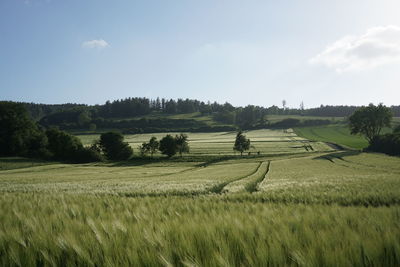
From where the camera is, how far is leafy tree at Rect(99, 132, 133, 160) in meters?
76.0

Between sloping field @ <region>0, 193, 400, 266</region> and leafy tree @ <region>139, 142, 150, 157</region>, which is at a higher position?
sloping field @ <region>0, 193, 400, 266</region>

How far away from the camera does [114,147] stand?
7600cm

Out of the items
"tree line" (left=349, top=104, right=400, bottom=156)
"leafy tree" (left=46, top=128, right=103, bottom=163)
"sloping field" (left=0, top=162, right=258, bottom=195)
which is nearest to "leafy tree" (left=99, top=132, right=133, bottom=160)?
"leafy tree" (left=46, top=128, right=103, bottom=163)

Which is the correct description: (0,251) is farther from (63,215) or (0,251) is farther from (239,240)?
(239,240)

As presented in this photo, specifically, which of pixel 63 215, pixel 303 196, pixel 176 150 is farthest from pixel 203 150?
pixel 63 215

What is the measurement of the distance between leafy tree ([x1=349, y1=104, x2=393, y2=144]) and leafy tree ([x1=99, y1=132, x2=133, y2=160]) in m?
66.3

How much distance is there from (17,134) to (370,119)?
9426cm

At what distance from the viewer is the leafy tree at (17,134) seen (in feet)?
209

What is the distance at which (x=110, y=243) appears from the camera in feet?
9.91

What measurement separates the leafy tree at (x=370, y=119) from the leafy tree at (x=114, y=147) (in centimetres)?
6629

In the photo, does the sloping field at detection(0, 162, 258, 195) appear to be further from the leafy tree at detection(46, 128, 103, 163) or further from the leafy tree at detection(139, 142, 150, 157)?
the leafy tree at detection(139, 142, 150, 157)

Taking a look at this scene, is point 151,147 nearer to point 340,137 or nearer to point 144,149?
point 144,149

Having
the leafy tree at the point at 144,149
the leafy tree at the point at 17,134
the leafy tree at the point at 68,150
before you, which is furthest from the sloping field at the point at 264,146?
the leafy tree at the point at 17,134

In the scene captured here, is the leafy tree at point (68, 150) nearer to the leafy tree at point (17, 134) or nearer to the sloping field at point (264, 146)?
the leafy tree at point (17, 134)
